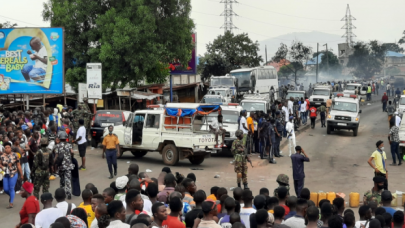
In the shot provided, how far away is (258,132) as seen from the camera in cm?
1900

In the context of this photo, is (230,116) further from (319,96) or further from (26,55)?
(319,96)

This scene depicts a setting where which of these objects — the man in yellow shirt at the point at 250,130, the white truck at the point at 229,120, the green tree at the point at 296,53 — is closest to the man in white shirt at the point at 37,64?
the white truck at the point at 229,120

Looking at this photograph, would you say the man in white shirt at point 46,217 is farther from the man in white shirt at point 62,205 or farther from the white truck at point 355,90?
the white truck at point 355,90

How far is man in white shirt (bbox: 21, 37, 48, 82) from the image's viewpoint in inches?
948

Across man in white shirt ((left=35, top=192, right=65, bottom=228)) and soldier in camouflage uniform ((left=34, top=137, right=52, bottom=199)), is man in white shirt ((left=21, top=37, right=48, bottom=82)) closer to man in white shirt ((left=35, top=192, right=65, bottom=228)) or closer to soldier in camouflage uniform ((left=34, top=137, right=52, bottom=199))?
soldier in camouflage uniform ((left=34, top=137, right=52, bottom=199))

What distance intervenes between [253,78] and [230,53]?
1801 centimetres

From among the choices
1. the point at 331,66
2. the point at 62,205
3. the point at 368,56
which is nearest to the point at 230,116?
the point at 62,205

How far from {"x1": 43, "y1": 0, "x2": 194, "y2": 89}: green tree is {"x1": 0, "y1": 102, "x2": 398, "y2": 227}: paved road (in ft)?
29.6

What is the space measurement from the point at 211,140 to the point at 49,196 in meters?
9.76

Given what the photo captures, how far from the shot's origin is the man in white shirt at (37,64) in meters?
24.1

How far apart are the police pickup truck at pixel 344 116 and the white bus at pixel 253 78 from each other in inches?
600

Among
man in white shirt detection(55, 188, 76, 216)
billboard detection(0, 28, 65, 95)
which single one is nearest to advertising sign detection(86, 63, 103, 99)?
billboard detection(0, 28, 65, 95)

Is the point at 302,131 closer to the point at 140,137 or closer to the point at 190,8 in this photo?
the point at 190,8

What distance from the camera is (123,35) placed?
2769 cm
